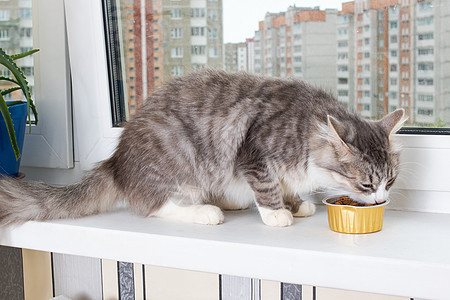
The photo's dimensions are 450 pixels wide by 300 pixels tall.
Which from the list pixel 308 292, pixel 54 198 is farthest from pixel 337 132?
pixel 54 198

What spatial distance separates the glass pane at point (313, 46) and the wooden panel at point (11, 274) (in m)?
0.54

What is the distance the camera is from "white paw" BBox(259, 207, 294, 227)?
Result: 1162mm

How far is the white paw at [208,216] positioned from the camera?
3.90 ft

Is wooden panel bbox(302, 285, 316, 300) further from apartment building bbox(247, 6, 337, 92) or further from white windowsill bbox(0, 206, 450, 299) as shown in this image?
apartment building bbox(247, 6, 337, 92)

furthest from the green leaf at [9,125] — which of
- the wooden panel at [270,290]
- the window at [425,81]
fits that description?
the window at [425,81]

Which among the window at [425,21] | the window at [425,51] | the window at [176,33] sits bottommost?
the window at [425,51]

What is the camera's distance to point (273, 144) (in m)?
1.15

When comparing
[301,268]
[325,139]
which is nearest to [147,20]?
[325,139]

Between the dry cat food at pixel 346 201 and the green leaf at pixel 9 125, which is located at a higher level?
the green leaf at pixel 9 125

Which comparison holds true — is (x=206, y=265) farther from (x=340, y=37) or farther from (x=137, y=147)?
(x=340, y=37)

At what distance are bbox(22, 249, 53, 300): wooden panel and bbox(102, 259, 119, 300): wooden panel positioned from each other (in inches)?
7.6

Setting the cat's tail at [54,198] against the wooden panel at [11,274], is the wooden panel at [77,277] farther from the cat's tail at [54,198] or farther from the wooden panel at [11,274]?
the cat's tail at [54,198]

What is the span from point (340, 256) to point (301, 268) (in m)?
0.08

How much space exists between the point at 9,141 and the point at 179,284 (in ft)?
1.82
